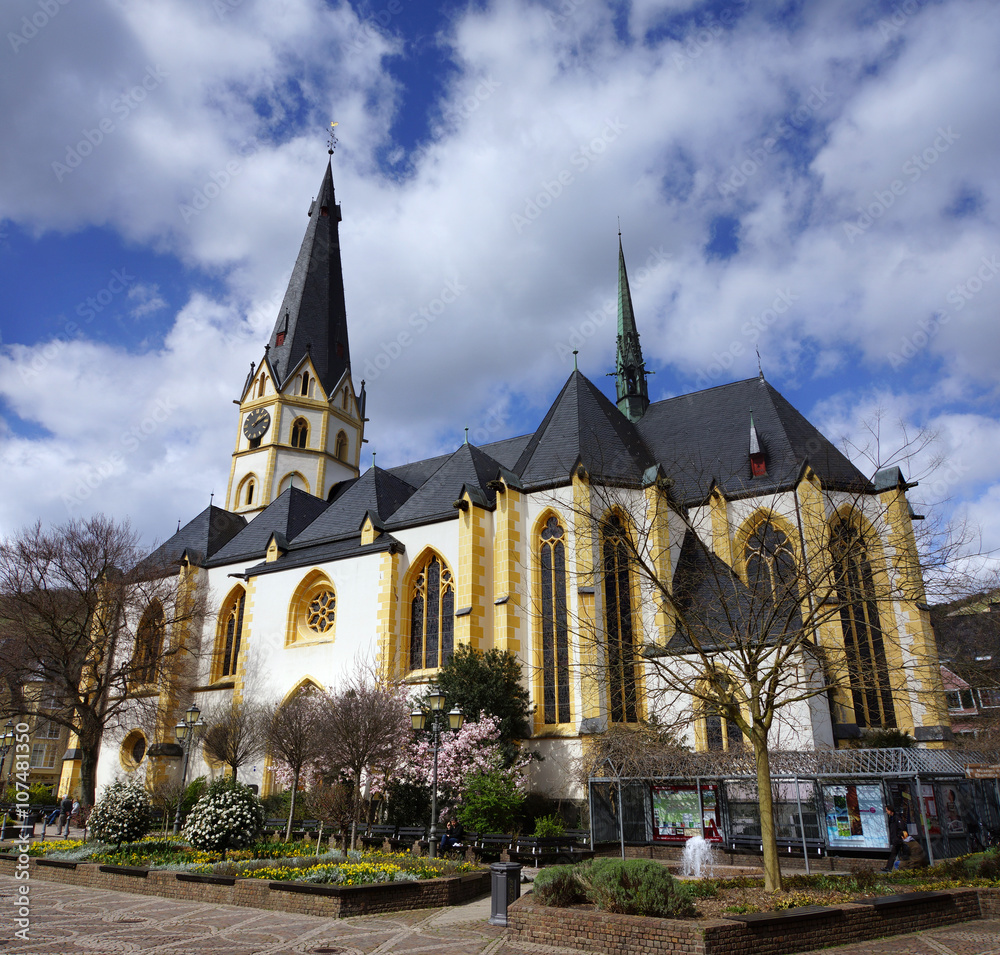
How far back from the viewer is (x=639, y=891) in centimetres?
946

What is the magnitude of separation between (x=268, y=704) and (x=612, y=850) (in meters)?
14.8

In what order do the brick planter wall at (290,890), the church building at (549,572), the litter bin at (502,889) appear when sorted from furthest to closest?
the church building at (549,572), the brick planter wall at (290,890), the litter bin at (502,889)

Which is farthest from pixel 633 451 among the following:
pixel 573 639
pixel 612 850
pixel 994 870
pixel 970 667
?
pixel 994 870

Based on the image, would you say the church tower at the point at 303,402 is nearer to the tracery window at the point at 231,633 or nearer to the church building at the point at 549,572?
the church building at the point at 549,572

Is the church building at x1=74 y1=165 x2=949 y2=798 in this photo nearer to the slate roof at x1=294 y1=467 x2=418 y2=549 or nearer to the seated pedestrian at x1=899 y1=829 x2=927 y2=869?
the slate roof at x1=294 y1=467 x2=418 y2=549

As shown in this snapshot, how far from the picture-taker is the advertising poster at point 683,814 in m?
18.1

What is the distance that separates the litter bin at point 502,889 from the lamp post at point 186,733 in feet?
A: 49.3

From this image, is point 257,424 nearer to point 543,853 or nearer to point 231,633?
point 231,633

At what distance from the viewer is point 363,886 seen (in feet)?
38.0

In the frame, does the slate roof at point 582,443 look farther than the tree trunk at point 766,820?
Yes

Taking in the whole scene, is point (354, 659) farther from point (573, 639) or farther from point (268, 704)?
point (573, 639)

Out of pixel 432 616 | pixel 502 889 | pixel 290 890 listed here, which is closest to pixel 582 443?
pixel 432 616

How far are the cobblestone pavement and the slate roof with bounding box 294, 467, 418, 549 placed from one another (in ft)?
62.4

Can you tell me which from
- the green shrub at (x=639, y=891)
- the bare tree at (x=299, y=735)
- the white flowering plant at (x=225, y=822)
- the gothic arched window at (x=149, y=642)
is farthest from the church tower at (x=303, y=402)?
the green shrub at (x=639, y=891)
